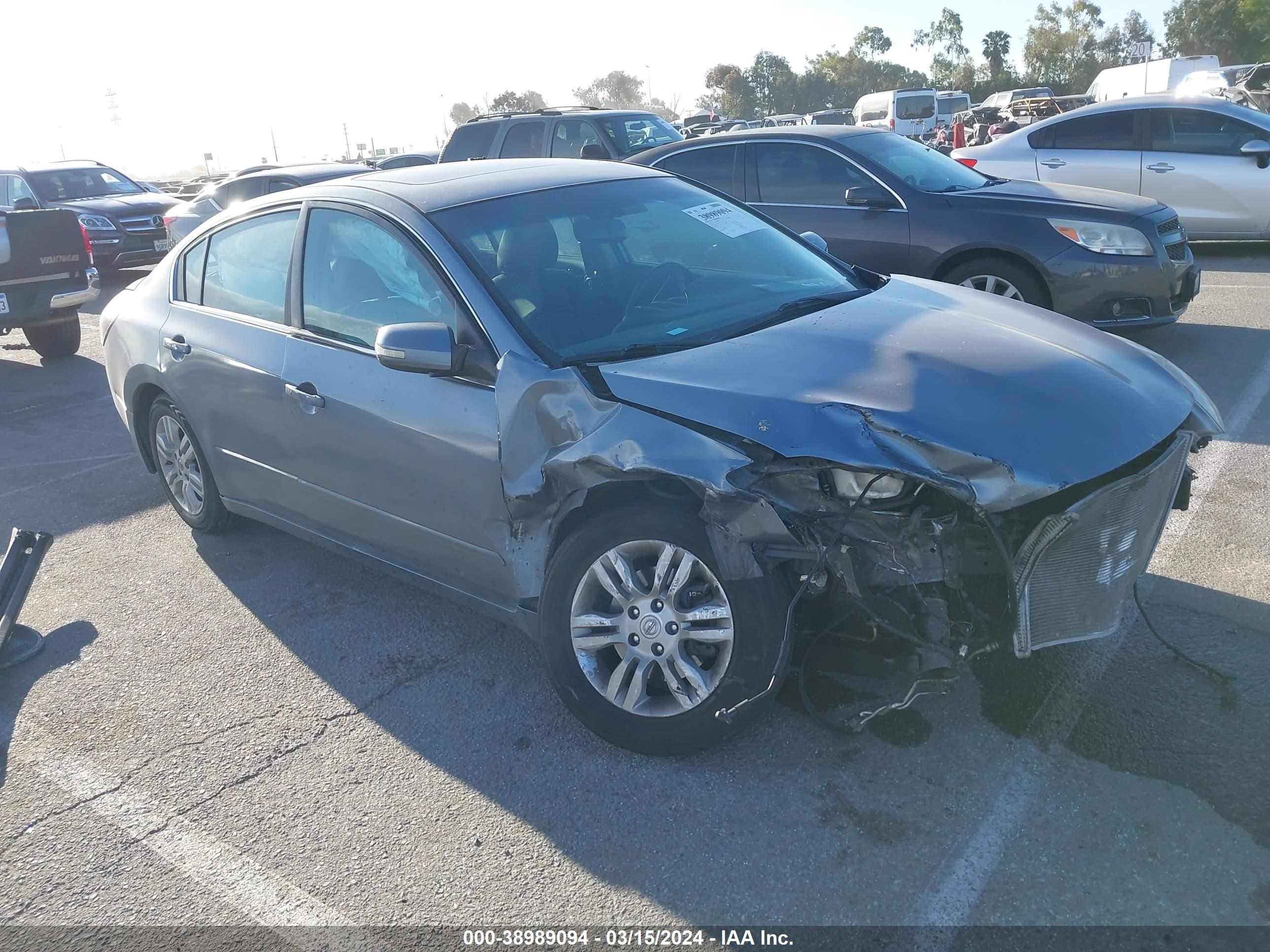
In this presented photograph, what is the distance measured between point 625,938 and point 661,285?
90.9 inches

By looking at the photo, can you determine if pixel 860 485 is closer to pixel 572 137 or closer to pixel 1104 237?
pixel 1104 237

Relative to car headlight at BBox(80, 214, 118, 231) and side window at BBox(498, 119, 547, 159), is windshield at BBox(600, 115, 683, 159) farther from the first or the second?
car headlight at BBox(80, 214, 118, 231)

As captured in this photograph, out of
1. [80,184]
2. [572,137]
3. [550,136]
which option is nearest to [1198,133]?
[572,137]

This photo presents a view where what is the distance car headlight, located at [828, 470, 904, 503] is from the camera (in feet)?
9.89

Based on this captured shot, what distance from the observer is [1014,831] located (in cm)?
282

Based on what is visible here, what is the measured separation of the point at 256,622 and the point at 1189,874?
3.53 m

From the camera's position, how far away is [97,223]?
1505 cm

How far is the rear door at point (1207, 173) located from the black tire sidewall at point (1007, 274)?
172 inches

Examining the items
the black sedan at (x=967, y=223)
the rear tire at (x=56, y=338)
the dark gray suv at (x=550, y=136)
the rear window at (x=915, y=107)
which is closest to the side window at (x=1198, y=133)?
the black sedan at (x=967, y=223)

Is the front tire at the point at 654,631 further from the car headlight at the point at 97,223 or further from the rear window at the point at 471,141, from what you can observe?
the car headlight at the point at 97,223

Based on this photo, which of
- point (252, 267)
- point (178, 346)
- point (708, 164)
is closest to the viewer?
point (252, 267)

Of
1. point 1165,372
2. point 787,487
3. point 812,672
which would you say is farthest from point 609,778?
point 1165,372

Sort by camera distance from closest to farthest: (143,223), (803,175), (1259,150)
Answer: (803,175), (1259,150), (143,223)

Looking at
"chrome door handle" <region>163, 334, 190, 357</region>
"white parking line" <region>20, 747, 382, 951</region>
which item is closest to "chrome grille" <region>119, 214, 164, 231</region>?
"chrome door handle" <region>163, 334, 190, 357</region>
